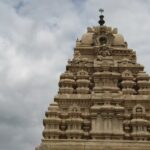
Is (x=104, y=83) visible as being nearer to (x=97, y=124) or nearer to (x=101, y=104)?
(x=101, y=104)

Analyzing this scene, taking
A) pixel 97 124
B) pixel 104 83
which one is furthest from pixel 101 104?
pixel 104 83

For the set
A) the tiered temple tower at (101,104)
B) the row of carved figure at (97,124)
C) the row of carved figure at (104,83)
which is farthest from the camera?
the row of carved figure at (104,83)

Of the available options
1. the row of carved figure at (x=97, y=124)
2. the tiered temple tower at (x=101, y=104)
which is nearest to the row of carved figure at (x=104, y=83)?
the tiered temple tower at (x=101, y=104)

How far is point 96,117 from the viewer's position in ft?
94.1

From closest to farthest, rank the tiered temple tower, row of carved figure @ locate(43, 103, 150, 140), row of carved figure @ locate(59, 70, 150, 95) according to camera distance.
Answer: the tiered temple tower < row of carved figure @ locate(43, 103, 150, 140) < row of carved figure @ locate(59, 70, 150, 95)

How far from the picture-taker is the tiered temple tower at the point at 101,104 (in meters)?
27.7

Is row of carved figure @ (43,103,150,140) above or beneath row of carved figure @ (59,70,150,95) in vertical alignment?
beneath

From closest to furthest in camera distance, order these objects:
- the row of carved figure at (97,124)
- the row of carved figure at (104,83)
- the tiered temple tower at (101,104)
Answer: the tiered temple tower at (101,104) → the row of carved figure at (97,124) → the row of carved figure at (104,83)

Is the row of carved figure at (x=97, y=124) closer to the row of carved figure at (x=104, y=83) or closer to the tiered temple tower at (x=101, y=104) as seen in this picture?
the tiered temple tower at (x=101, y=104)

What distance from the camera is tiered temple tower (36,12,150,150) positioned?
27688 millimetres

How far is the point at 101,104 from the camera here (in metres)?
29.3

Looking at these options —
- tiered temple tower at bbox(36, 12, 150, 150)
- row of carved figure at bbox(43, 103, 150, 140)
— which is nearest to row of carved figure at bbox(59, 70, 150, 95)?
tiered temple tower at bbox(36, 12, 150, 150)

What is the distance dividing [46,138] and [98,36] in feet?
30.6

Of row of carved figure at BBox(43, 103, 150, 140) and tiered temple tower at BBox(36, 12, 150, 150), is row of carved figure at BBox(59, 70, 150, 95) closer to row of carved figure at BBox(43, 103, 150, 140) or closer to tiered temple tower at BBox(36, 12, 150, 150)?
tiered temple tower at BBox(36, 12, 150, 150)
